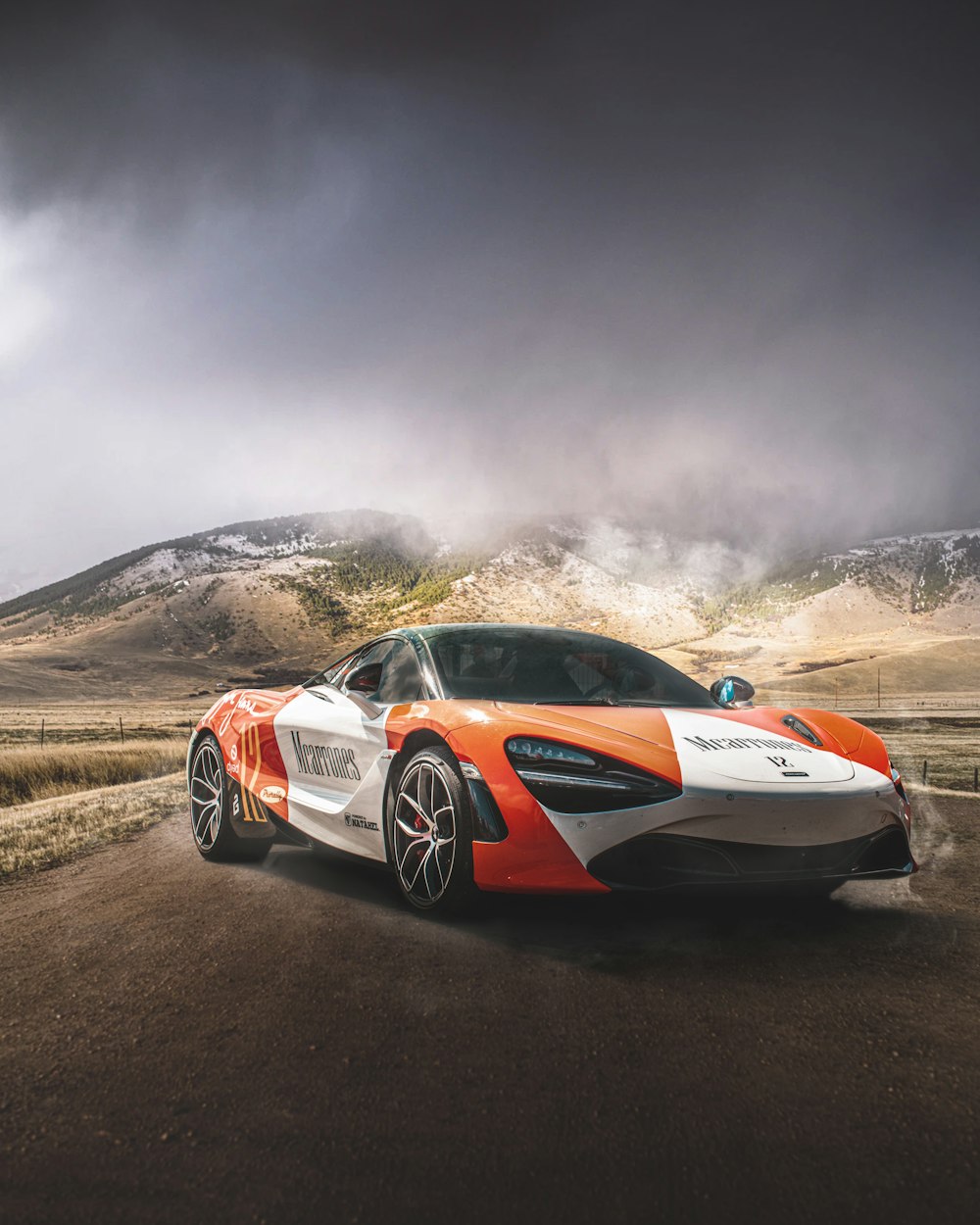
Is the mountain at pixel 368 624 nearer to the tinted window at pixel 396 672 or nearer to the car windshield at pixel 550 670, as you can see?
the car windshield at pixel 550 670

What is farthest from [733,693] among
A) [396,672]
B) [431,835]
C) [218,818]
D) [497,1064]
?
[218,818]

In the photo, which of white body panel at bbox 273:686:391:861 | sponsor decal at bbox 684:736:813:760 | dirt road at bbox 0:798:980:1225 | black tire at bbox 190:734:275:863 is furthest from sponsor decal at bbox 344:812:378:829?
sponsor decal at bbox 684:736:813:760

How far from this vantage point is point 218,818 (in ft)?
18.1

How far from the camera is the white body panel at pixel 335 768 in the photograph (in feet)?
13.8

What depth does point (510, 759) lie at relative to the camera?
343 cm

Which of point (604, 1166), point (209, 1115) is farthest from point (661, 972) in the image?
point (209, 1115)

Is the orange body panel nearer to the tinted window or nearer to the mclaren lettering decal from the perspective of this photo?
the tinted window

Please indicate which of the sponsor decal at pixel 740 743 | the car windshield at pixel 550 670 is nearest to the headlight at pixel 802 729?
the sponsor decal at pixel 740 743

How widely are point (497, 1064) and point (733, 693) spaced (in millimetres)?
3060

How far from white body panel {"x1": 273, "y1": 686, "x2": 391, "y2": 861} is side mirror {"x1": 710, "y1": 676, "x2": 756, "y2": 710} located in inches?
81.7

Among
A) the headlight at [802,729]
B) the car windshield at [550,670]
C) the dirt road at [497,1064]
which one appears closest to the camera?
the dirt road at [497,1064]

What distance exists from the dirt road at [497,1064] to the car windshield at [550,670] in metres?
1.13

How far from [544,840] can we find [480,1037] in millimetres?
894

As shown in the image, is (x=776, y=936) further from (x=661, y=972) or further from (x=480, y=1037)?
(x=480, y=1037)
